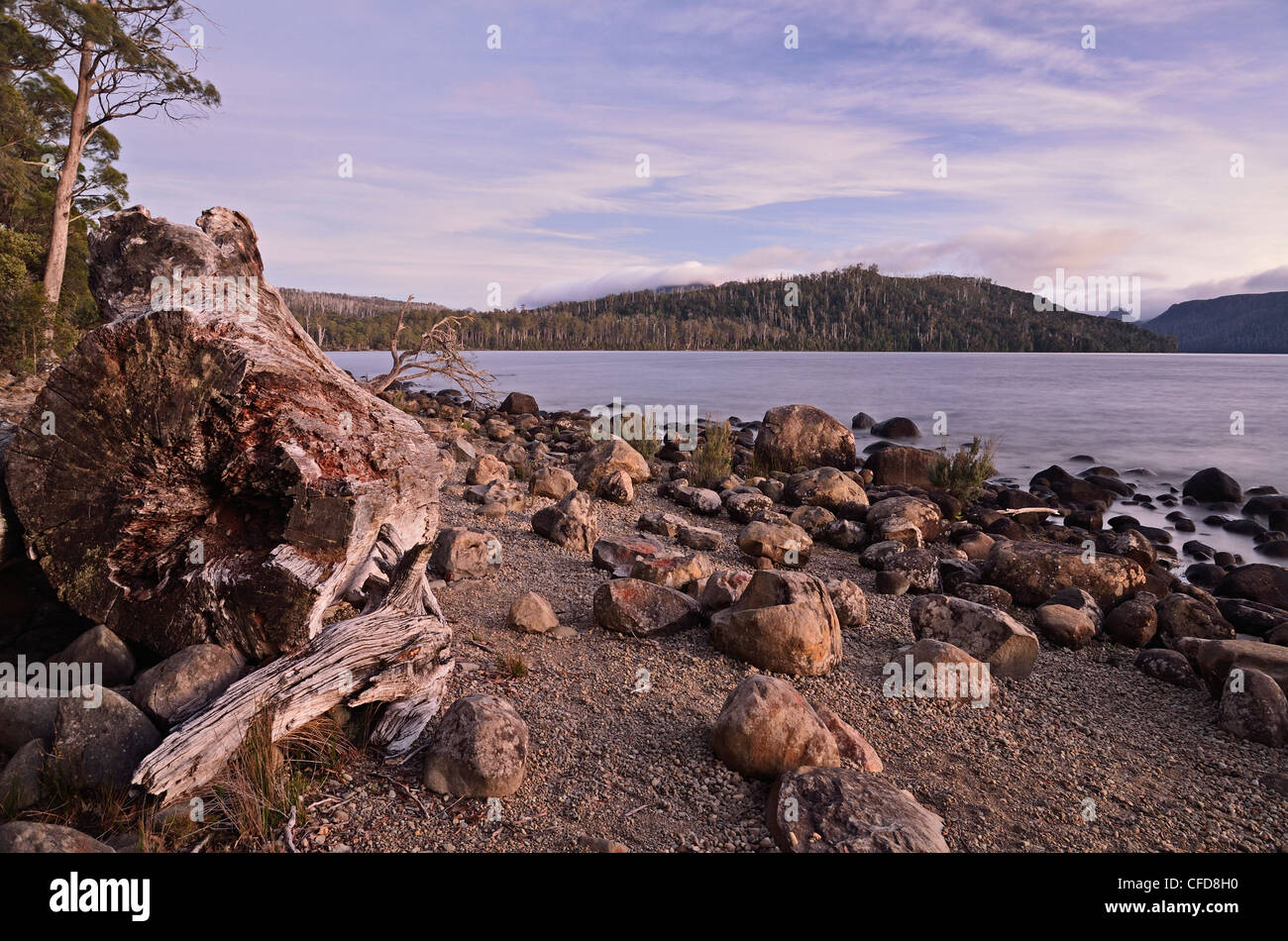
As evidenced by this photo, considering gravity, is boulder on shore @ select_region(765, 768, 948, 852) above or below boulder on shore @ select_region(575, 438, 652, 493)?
below

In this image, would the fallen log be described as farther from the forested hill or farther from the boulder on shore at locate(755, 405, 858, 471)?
the forested hill

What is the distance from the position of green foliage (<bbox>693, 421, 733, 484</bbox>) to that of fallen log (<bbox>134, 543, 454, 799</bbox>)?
9420mm

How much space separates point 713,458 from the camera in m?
14.3

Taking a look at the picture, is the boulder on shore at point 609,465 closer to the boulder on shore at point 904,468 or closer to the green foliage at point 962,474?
the boulder on shore at point 904,468

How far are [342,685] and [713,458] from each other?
1106cm

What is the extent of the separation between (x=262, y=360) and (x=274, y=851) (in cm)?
249

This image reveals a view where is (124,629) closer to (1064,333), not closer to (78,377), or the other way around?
(78,377)

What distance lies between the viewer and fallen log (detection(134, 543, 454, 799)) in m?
3.18

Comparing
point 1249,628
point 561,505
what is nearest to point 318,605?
point 561,505

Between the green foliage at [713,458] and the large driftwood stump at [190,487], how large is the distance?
9825 mm

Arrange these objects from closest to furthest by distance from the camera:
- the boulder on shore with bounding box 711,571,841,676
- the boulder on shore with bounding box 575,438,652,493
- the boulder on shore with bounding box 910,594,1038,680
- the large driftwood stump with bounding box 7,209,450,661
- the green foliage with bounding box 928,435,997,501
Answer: the large driftwood stump with bounding box 7,209,450,661 → the boulder on shore with bounding box 711,571,841,676 → the boulder on shore with bounding box 910,594,1038,680 → the boulder on shore with bounding box 575,438,652,493 → the green foliage with bounding box 928,435,997,501

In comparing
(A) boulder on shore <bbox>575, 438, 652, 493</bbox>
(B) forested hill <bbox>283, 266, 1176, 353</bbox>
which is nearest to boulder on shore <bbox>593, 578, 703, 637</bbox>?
(A) boulder on shore <bbox>575, 438, 652, 493</bbox>

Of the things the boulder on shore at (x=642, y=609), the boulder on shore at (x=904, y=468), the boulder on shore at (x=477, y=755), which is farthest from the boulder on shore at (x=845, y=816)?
the boulder on shore at (x=904, y=468)
